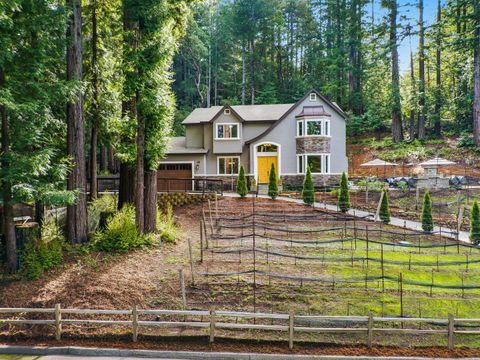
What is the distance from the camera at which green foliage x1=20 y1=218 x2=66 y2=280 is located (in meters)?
8.77

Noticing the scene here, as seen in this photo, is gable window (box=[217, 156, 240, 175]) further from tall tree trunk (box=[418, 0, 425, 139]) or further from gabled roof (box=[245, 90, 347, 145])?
tall tree trunk (box=[418, 0, 425, 139])

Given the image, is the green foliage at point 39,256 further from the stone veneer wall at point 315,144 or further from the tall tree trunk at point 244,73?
the tall tree trunk at point 244,73

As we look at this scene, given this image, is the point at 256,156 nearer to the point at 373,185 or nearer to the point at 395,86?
the point at 373,185

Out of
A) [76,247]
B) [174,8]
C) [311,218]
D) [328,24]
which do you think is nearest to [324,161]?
[311,218]

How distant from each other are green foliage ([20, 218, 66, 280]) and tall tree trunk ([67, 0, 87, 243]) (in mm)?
743

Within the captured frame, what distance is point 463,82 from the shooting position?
3114 cm

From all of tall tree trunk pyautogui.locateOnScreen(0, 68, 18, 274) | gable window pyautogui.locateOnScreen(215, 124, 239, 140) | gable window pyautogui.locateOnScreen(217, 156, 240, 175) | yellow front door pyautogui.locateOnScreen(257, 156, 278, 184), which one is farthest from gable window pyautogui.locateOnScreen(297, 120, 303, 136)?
tall tree trunk pyautogui.locateOnScreen(0, 68, 18, 274)

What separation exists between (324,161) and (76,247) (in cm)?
1731

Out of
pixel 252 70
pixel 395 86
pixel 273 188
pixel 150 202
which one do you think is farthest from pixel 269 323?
pixel 252 70

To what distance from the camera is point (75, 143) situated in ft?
34.3

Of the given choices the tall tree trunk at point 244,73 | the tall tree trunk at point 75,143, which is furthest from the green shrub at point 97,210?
the tall tree trunk at point 244,73

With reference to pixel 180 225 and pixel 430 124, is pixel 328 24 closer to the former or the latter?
pixel 430 124

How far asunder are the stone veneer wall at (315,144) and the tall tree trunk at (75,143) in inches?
623

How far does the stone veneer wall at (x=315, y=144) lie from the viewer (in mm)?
23031
